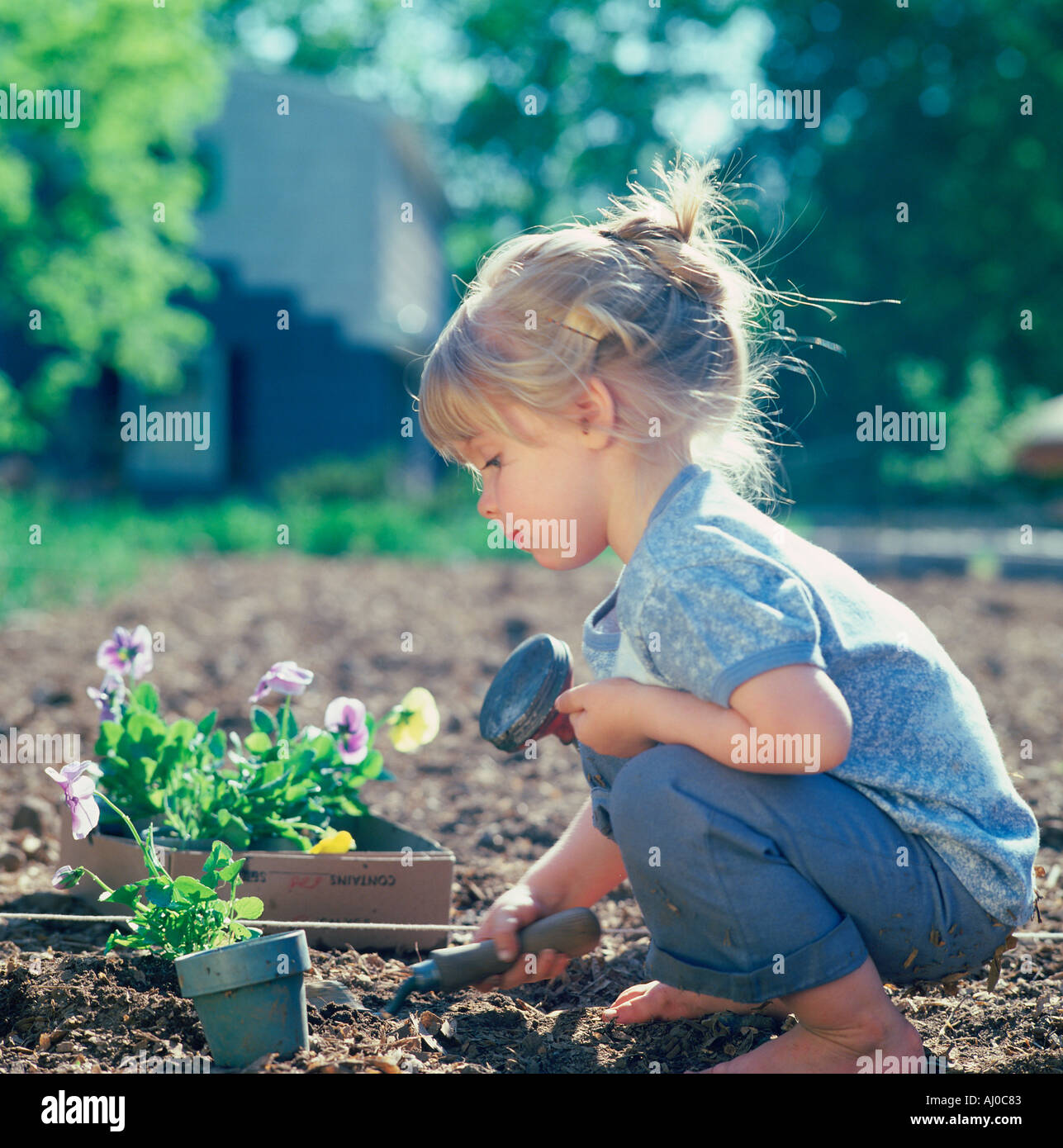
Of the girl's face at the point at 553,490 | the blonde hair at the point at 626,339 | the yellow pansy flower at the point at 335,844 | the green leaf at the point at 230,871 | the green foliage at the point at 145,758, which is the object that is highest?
the blonde hair at the point at 626,339

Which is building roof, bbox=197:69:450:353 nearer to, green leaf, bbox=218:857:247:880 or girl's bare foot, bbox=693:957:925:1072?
green leaf, bbox=218:857:247:880

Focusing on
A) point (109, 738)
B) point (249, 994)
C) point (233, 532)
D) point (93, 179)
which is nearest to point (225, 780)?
point (109, 738)

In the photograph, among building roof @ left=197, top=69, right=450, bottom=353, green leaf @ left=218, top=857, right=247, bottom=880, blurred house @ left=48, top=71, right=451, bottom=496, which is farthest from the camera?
blurred house @ left=48, top=71, right=451, bottom=496

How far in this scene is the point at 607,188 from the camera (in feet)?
81.8

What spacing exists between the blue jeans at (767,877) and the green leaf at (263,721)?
36.2 inches

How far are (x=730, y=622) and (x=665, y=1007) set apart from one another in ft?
2.49

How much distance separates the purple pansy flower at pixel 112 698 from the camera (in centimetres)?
232

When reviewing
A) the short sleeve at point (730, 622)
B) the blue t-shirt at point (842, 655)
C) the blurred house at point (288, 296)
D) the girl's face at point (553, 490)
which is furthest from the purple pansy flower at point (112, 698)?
the blurred house at point (288, 296)

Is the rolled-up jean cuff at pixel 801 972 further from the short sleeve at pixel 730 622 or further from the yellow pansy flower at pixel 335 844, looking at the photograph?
the yellow pansy flower at pixel 335 844

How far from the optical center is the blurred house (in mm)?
15492

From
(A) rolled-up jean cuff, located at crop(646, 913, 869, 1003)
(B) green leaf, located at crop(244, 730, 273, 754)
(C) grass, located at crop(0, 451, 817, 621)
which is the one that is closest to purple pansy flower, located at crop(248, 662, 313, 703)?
(B) green leaf, located at crop(244, 730, 273, 754)

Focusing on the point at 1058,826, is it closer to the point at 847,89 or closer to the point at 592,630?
the point at 592,630

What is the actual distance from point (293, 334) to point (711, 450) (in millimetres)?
15006

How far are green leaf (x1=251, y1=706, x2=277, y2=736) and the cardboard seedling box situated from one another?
28cm
